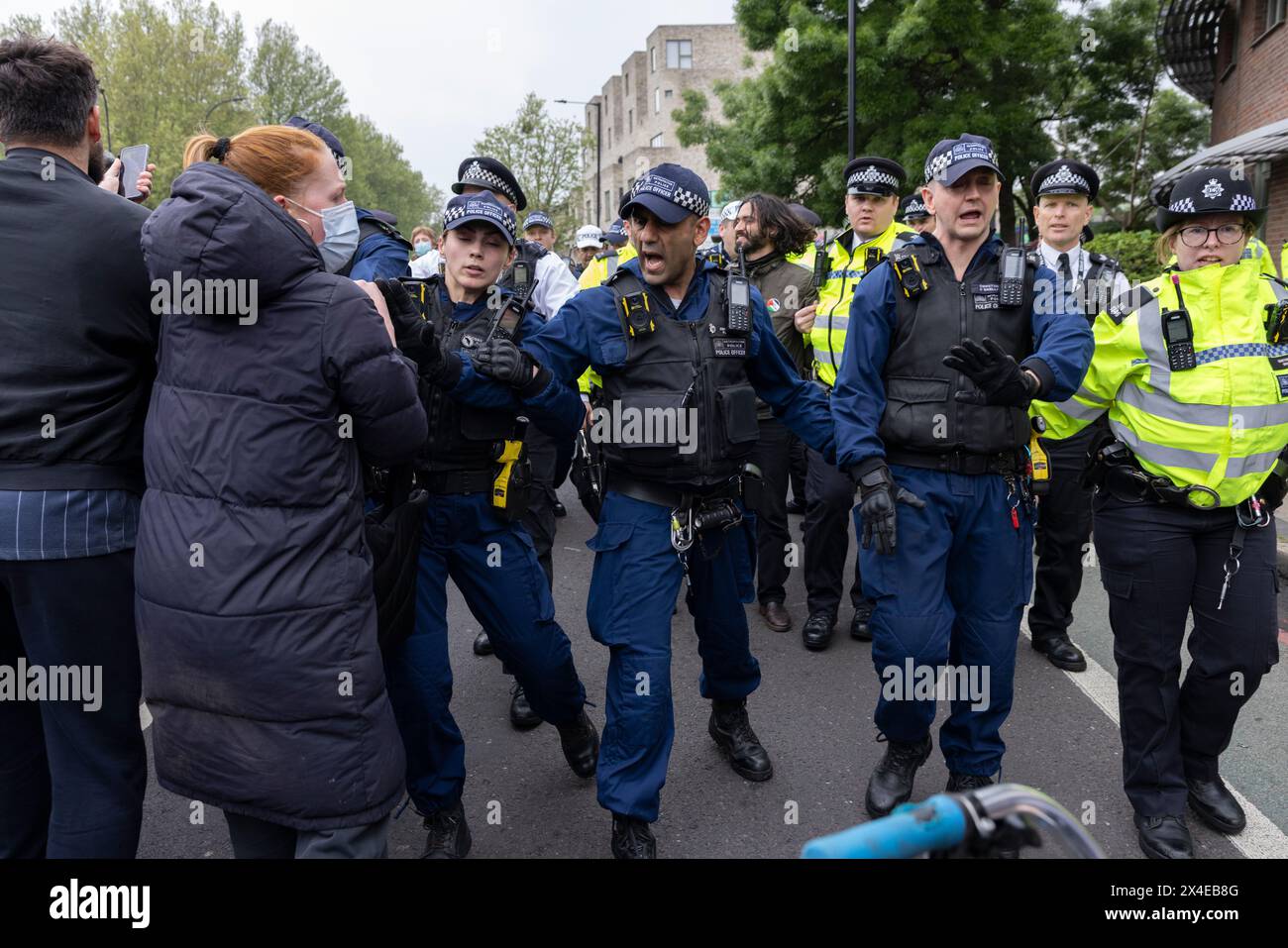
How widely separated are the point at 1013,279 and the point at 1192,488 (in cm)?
88

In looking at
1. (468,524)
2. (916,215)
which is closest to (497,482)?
(468,524)

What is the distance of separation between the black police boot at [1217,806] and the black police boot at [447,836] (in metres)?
2.42

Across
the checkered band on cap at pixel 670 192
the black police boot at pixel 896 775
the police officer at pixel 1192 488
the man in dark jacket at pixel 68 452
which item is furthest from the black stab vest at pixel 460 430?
the police officer at pixel 1192 488

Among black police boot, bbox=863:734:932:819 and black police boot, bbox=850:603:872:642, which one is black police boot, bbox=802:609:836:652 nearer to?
black police boot, bbox=850:603:872:642

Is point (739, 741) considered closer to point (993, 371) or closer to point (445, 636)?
point (445, 636)

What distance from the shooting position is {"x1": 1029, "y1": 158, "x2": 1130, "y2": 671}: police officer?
4875 millimetres

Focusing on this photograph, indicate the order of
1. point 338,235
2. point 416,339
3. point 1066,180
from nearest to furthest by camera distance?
point 338,235 < point 416,339 < point 1066,180

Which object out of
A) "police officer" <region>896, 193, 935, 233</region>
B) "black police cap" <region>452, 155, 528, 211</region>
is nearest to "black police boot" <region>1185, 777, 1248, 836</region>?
"black police cap" <region>452, 155, 528, 211</region>

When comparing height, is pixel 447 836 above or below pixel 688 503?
below

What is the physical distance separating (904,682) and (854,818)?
0.55 metres

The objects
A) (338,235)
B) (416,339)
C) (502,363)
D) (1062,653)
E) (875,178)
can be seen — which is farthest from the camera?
(875,178)

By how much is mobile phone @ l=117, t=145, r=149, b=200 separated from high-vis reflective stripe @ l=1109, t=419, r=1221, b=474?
11.1 feet

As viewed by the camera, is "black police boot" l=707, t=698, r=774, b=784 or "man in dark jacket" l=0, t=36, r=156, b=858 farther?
"black police boot" l=707, t=698, r=774, b=784

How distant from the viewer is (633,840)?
306cm
